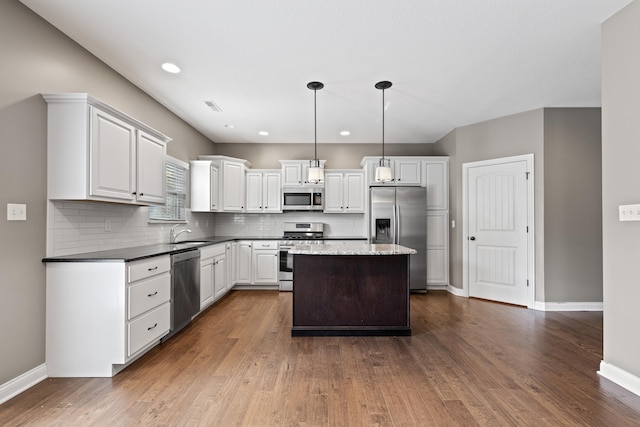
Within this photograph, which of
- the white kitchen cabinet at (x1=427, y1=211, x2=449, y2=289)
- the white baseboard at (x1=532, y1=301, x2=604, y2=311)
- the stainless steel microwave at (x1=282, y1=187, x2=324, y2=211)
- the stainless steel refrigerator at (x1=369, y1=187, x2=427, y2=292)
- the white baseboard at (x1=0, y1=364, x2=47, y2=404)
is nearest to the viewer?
the white baseboard at (x1=0, y1=364, x2=47, y2=404)

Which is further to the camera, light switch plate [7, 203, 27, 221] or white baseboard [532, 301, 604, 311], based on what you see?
white baseboard [532, 301, 604, 311]

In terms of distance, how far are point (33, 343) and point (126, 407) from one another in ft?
2.97

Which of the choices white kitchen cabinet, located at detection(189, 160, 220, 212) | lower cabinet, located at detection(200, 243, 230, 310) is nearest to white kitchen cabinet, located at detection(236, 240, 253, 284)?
lower cabinet, located at detection(200, 243, 230, 310)

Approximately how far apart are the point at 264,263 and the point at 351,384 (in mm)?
3352

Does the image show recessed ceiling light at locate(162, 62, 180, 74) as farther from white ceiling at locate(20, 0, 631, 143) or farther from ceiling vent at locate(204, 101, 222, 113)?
ceiling vent at locate(204, 101, 222, 113)

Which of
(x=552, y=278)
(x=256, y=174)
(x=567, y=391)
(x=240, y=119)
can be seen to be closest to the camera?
(x=567, y=391)

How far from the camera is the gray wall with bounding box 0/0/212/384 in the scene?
2.10 m

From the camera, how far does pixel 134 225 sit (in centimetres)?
349

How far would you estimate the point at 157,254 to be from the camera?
113 inches

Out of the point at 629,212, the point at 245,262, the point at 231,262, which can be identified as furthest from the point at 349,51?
the point at 245,262

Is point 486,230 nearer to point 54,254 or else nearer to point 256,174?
point 256,174

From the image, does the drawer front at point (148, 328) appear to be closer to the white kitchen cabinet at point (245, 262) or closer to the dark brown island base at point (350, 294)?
the dark brown island base at point (350, 294)

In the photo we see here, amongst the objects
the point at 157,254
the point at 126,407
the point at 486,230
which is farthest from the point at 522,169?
the point at 126,407

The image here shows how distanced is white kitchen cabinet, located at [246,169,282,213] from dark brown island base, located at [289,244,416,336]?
100 inches
